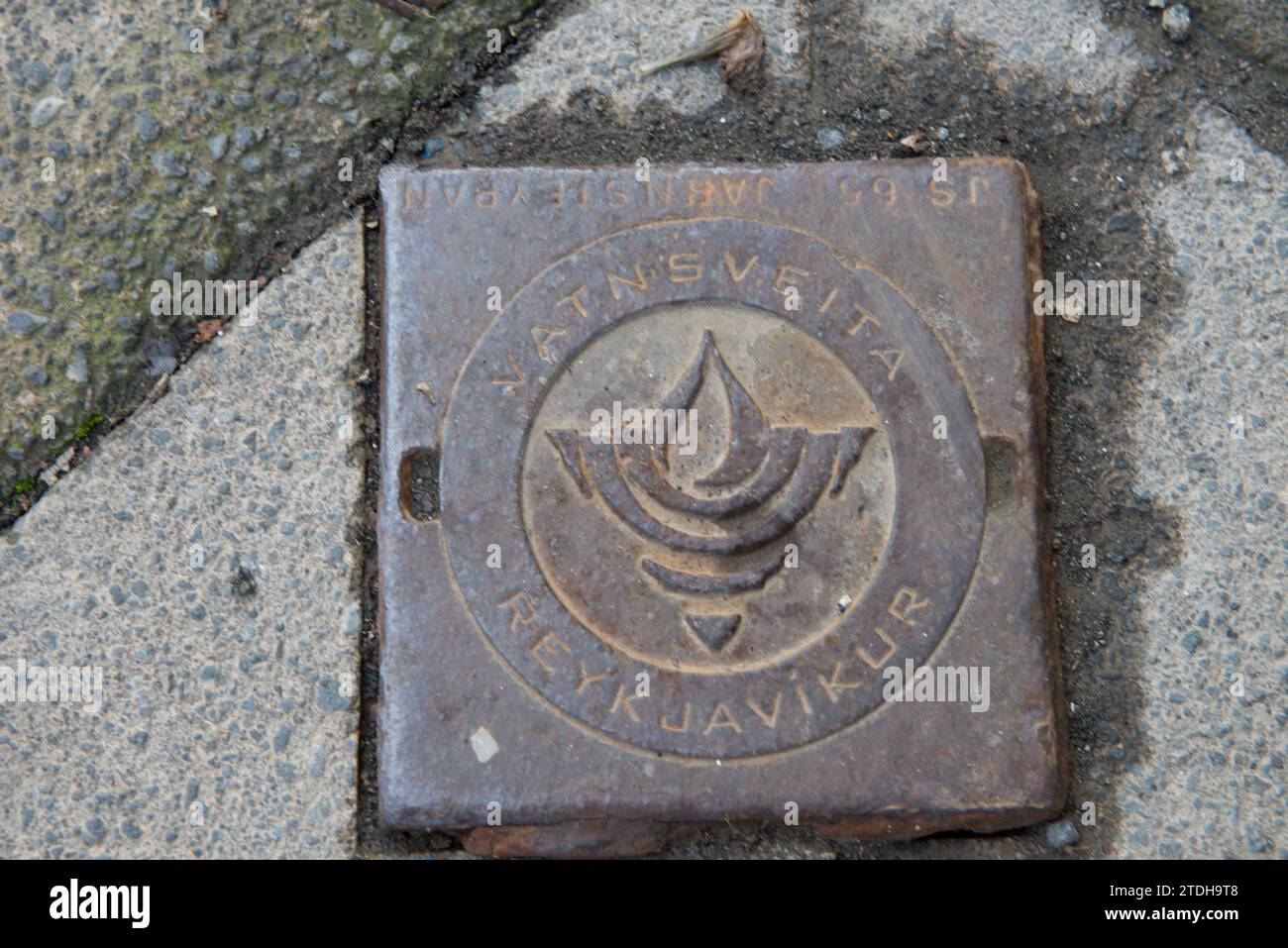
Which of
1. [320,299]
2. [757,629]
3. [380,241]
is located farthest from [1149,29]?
[320,299]

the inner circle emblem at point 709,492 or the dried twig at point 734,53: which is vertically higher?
the dried twig at point 734,53

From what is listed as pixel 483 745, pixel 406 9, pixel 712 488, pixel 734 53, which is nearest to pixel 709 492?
pixel 712 488

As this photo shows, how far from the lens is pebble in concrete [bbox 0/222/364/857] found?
5.01 ft

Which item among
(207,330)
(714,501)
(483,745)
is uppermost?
(207,330)

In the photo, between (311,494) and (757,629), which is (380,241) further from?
(757,629)

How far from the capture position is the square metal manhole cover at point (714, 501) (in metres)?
1.45

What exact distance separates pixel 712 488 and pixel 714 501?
0.02 m

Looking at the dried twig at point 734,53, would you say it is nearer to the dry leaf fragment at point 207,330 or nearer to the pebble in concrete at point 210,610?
the pebble in concrete at point 210,610

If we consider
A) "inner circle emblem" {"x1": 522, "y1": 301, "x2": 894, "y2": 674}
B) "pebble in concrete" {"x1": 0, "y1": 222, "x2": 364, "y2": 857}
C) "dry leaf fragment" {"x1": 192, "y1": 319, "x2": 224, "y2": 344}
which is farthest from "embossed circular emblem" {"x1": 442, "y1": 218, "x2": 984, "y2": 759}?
"dry leaf fragment" {"x1": 192, "y1": 319, "x2": 224, "y2": 344}

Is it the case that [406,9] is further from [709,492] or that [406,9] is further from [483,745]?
[483,745]

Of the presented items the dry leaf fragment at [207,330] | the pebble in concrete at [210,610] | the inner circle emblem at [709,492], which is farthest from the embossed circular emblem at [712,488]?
the dry leaf fragment at [207,330]

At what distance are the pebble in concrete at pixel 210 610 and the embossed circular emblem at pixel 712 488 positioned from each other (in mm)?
224

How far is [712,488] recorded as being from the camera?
4.78 ft

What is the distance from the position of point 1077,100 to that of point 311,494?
1.20 m
